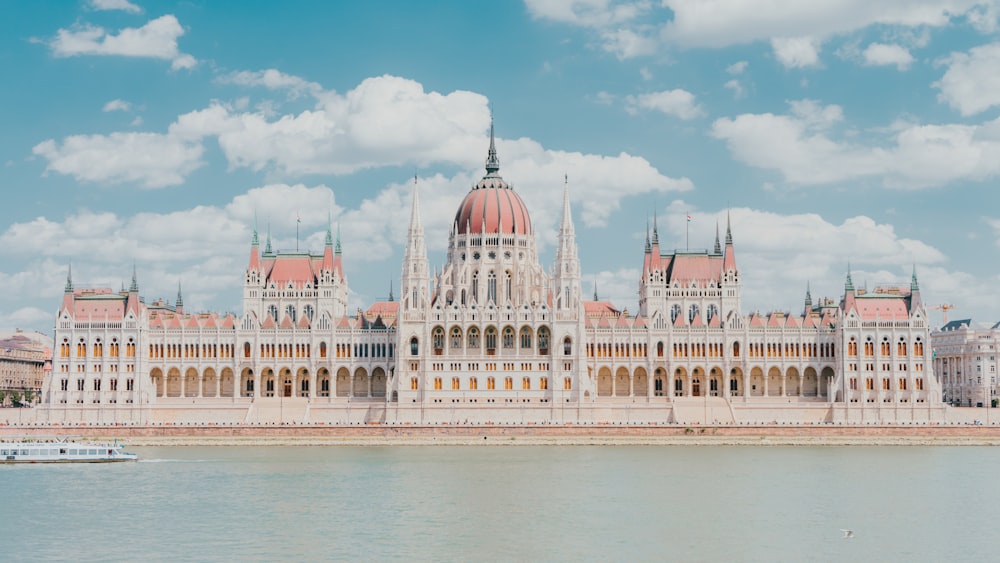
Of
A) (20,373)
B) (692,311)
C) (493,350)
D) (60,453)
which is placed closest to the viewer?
(60,453)

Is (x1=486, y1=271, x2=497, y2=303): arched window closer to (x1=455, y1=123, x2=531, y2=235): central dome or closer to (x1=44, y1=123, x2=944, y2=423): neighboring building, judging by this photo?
(x1=44, y1=123, x2=944, y2=423): neighboring building

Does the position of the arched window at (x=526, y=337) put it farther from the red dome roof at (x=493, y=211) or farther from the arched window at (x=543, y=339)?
the red dome roof at (x=493, y=211)

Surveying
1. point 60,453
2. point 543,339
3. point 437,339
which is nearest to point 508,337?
point 543,339

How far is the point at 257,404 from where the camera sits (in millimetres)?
126625

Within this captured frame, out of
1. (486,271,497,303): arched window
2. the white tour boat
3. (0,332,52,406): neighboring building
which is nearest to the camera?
the white tour boat

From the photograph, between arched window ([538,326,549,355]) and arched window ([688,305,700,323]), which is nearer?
arched window ([538,326,549,355])

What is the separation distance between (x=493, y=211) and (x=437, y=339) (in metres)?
17.2

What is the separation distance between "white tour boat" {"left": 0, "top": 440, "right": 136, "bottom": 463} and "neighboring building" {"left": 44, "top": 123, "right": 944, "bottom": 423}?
26.8 m

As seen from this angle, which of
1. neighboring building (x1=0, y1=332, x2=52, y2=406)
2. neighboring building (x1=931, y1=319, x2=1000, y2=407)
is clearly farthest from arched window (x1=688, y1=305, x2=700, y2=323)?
neighboring building (x1=0, y1=332, x2=52, y2=406)

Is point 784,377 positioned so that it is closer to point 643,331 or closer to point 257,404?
point 643,331

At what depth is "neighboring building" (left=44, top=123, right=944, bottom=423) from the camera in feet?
412

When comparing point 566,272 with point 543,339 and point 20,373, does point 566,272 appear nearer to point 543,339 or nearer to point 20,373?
point 543,339

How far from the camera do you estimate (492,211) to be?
13800 cm

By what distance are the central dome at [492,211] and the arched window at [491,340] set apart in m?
12.8
